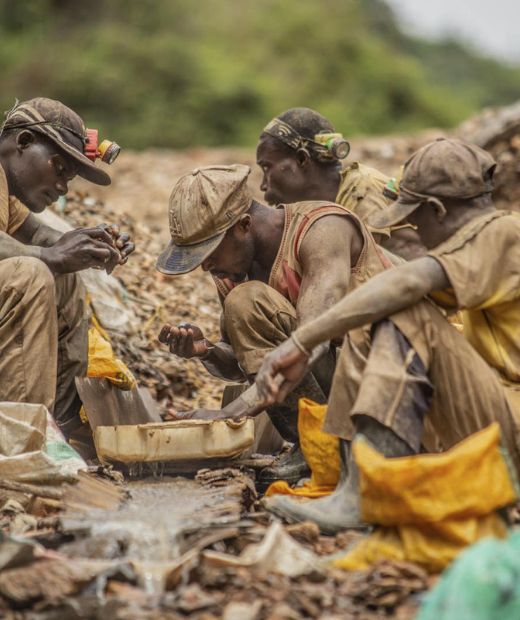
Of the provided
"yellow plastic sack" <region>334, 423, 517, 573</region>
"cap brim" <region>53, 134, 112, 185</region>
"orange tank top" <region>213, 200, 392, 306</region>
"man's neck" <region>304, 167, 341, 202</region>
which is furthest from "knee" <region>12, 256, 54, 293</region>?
"man's neck" <region>304, 167, 341, 202</region>

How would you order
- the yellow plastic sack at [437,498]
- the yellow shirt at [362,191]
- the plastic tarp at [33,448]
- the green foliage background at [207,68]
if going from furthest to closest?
the green foliage background at [207,68]
the yellow shirt at [362,191]
the plastic tarp at [33,448]
the yellow plastic sack at [437,498]

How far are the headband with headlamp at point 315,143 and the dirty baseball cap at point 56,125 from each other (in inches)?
55.5

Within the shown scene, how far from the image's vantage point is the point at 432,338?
12.6ft

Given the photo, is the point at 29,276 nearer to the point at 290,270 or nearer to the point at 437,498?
the point at 290,270

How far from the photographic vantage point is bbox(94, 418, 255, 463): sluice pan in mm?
4578

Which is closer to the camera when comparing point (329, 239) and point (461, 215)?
point (461, 215)

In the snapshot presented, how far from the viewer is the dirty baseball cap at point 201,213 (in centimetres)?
475

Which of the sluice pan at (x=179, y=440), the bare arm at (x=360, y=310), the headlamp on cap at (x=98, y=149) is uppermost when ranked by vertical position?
the headlamp on cap at (x=98, y=149)

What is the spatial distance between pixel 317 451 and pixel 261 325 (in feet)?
2.36

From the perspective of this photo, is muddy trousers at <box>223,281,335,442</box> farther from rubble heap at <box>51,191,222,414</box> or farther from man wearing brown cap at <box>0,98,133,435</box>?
rubble heap at <box>51,191,222,414</box>

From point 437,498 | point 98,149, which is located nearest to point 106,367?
point 98,149

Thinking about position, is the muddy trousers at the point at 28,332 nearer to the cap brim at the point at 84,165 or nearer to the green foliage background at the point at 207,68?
the cap brim at the point at 84,165

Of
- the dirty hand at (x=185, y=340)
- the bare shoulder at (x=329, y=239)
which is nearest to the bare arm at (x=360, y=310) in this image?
the bare shoulder at (x=329, y=239)

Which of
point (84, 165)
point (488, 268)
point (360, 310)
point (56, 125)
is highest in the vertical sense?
point (56, 125)
